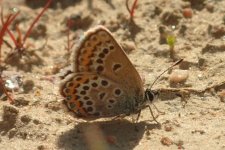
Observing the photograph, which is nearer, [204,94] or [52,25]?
[204,94]

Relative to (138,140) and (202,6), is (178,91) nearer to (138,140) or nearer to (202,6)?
(138,140)

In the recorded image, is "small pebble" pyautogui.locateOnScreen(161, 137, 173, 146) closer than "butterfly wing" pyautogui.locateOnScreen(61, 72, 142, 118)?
No

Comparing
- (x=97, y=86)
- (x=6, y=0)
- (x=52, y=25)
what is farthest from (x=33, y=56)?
(x=97, y=86)

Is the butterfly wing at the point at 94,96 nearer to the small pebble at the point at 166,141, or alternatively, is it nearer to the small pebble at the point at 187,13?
the small pebble at the point at 166,141

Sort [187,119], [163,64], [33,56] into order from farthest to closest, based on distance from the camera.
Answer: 1. [33,56]
2. [163,64]
3. [187,119]

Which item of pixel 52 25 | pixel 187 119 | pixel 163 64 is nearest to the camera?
pixel 187 119

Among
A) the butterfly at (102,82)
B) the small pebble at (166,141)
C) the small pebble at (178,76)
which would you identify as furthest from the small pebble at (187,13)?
the small pebble at (166,141)

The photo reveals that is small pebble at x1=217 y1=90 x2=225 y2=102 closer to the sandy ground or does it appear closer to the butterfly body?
the sandy ground

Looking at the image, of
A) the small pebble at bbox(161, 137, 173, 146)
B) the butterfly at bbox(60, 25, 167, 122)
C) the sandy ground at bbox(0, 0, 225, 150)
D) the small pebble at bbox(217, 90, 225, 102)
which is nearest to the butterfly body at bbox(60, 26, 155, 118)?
the butterfly at bbox(60, 25, 167, 122)
